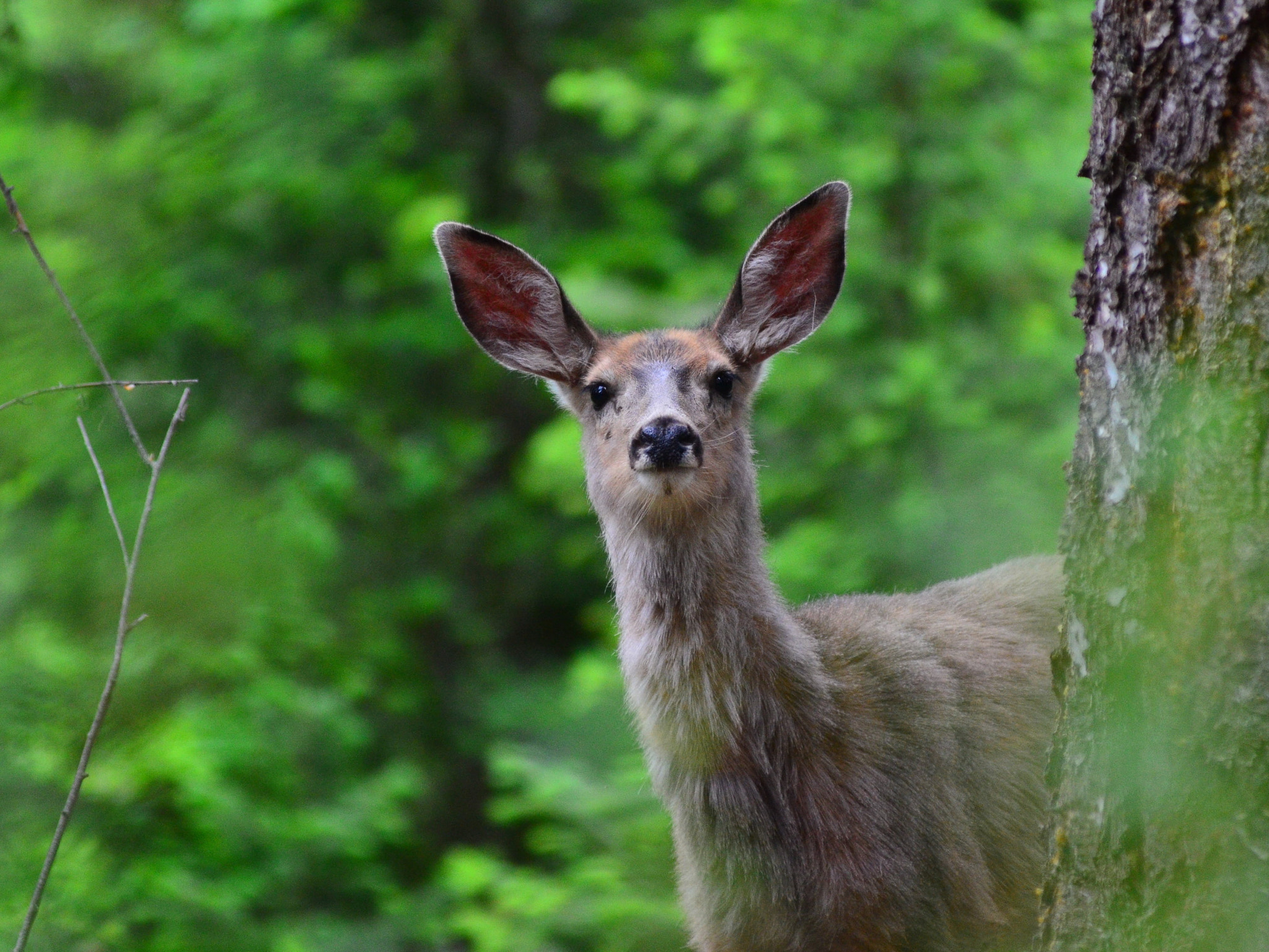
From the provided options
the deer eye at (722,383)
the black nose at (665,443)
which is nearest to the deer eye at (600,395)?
the deer eye at (722,383)

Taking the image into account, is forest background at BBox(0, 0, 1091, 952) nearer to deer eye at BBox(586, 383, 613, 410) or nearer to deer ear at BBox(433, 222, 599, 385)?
deer ear at BBox(433, 222, 599, 385)

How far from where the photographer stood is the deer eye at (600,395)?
4891 mm

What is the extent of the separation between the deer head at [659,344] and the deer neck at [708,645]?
12cm

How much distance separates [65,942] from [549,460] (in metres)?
3.86

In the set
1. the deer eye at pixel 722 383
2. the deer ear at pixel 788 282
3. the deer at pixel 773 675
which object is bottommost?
the deer at pixel 773 675

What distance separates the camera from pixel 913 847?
4.21m

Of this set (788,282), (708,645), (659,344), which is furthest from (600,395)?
(708,645)

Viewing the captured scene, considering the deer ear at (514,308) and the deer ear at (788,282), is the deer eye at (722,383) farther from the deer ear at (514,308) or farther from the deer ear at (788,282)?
the deer ear at (514,308)

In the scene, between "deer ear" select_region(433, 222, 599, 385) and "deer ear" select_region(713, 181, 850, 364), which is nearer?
"deer ear" select_region(713, 181, 850, 364)

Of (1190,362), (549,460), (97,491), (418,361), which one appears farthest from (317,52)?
(1190,362)

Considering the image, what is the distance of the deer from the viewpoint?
4199 mm

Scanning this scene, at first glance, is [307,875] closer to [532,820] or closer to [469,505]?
[532,820]

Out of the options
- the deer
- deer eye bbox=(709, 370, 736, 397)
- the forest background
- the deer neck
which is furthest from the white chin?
the forest background

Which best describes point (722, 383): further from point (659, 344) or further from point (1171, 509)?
point (1171, 509)
